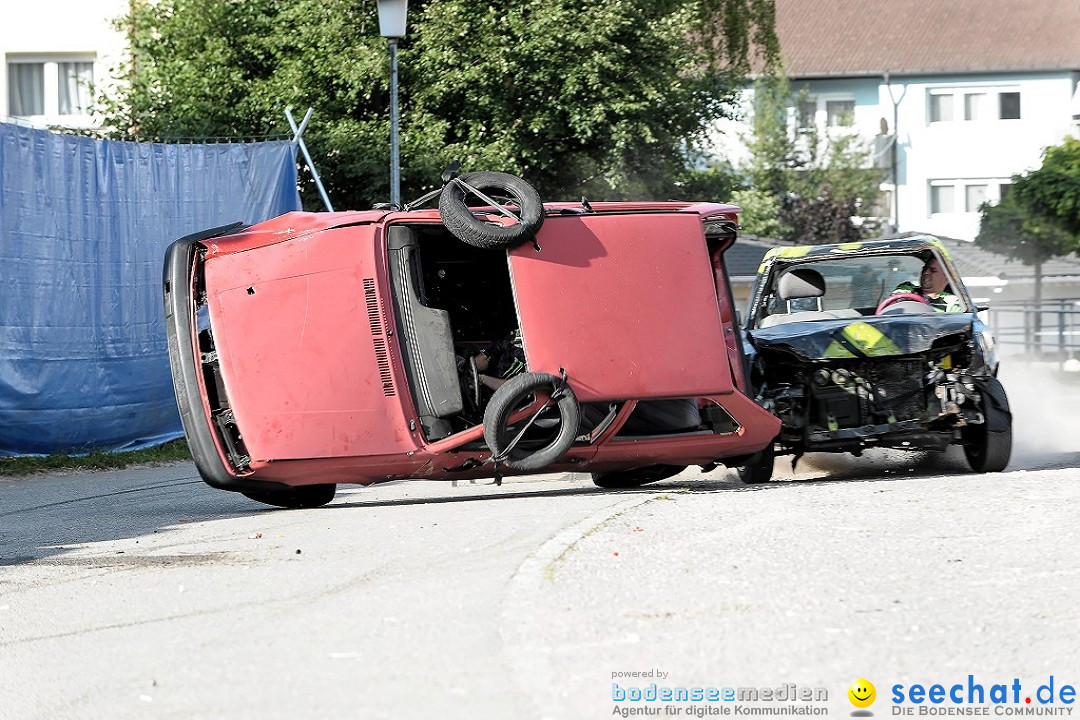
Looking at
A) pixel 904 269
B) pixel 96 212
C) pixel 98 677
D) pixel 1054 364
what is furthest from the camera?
pixel 1054 364

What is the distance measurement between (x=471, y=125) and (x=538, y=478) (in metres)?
10.9

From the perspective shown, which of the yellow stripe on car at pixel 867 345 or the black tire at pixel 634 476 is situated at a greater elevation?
the yellow stripe on car at pixel 867 345

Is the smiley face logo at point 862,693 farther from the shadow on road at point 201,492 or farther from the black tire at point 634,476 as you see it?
the black tire at point 634,476

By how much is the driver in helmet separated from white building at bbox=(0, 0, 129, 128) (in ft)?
61.4

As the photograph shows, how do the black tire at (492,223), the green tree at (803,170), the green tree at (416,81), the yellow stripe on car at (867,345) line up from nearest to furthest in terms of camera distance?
1. the black tire at (492,223)
2. the yellow stripe on car at (867,345)
3. the green tree at (416,81)
4. the green tree at (803,170)

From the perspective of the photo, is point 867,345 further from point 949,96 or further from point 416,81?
point 949,96

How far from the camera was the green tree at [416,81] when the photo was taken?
22.4 m

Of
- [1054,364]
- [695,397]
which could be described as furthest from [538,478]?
[1054,364]

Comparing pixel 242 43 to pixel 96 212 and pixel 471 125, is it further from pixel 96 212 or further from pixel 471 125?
pixel 96 212

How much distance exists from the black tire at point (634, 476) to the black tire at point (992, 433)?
2115 millimetres

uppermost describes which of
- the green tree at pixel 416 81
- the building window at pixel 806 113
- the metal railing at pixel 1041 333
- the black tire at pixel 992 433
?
the building window at pixel 806 113

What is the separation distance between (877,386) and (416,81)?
43.8ft

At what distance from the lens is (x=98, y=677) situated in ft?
18.2

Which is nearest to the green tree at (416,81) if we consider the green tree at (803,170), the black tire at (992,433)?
the black tire at (992,433)
